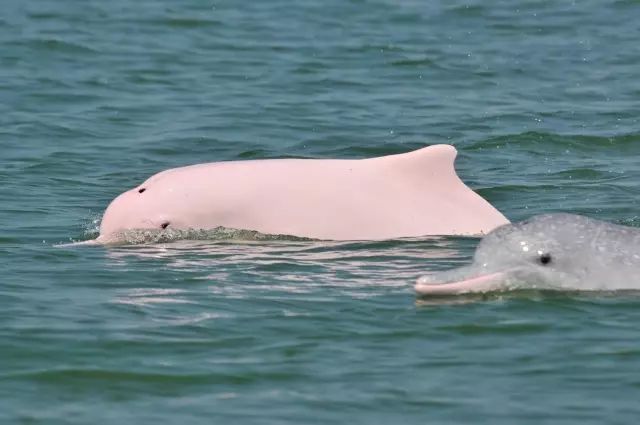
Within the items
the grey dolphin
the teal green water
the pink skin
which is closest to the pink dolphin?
the teal green water

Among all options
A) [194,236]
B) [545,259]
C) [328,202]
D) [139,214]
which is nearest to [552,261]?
[545,259]

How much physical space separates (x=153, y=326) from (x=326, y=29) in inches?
809

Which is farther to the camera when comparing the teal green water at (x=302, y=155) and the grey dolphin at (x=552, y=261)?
the grey dolphin at (x=552, y=261)

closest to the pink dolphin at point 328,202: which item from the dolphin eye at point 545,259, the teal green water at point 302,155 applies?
the teal green water at point 302,155

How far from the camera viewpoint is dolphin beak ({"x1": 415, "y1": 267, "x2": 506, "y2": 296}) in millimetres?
13336

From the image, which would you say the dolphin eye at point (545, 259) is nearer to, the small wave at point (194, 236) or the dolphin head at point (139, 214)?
the small wave at point (194, 236)

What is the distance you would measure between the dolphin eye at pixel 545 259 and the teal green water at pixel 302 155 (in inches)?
10.3

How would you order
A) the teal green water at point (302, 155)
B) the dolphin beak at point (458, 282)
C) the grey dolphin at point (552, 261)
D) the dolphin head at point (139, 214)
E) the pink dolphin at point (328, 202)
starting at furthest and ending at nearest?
the dolphin head at point (139, 214) → the pink dolphin at point (328, 202) → the grey dolphin at point (552, 261) → the dolphin beak at point (458, 282) → the teal green water at point (302, 155)

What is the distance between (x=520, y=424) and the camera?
34.4 feet

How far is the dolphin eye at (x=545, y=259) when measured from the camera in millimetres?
13547

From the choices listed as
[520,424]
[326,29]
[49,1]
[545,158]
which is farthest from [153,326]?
[49,1]

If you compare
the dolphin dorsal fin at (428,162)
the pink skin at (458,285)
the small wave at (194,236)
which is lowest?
the pink skin at (458,285)

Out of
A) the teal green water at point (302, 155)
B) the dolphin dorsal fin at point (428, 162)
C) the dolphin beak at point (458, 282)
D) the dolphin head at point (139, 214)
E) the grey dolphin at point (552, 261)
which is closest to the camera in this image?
the teal green water at point (302, 155)

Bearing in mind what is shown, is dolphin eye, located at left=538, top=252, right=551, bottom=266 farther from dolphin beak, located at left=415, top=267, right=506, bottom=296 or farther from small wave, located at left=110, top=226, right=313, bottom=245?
small wave, located at left=110, top=226, right=313, bottom=245
